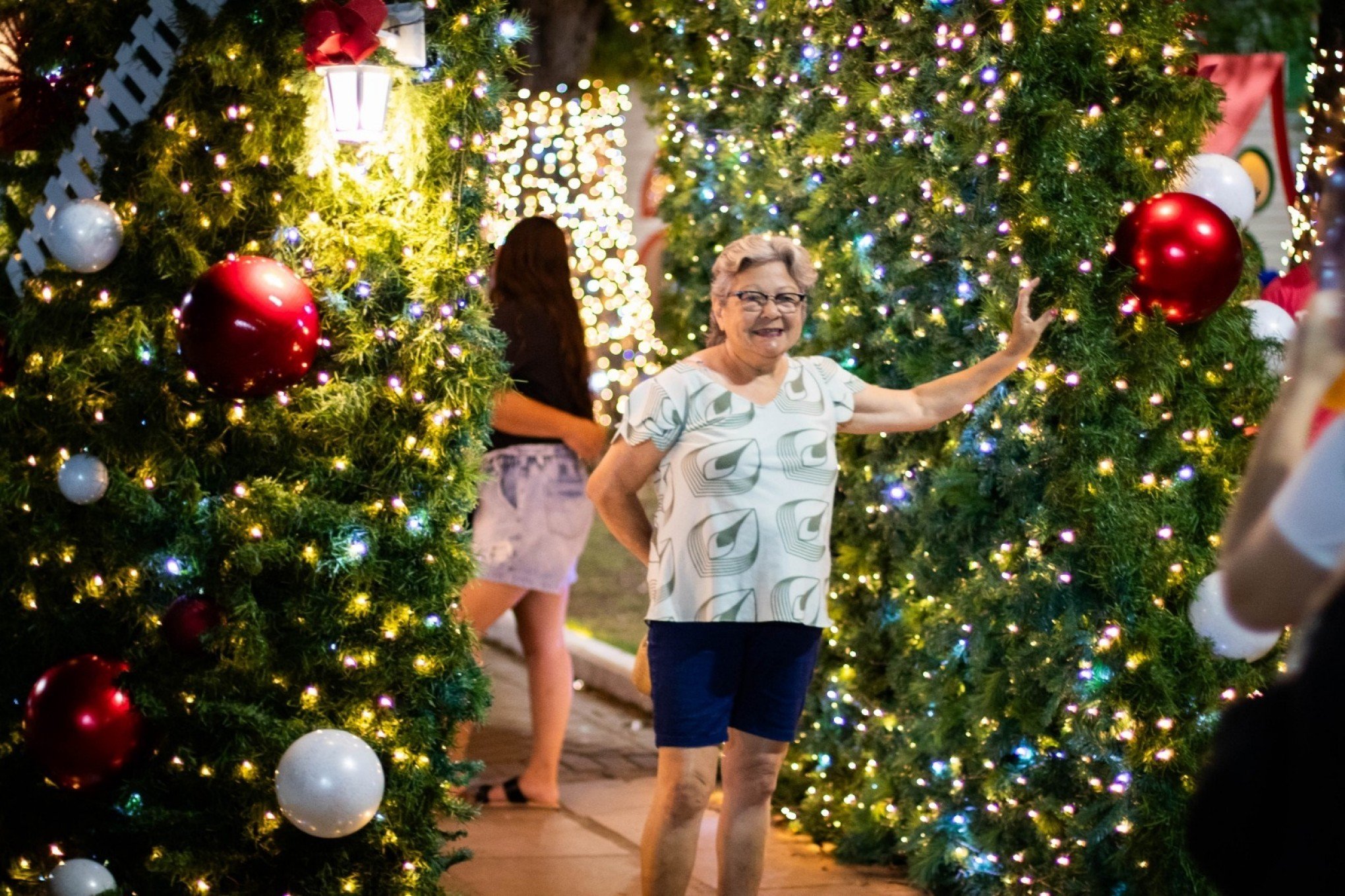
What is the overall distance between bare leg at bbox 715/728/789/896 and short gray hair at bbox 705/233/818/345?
1.25m

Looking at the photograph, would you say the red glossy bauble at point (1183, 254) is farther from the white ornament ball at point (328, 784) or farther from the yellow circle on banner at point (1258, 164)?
the yellow circle on banner at point (1258, 164)

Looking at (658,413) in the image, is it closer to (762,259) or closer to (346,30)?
(762,259)

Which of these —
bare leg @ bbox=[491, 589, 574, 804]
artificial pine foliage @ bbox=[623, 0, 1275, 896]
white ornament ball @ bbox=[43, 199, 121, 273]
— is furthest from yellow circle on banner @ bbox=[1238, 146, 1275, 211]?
white ornament ball @ bbox=[43, 199, 121, 273]

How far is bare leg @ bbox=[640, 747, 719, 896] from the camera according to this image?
3811 mm

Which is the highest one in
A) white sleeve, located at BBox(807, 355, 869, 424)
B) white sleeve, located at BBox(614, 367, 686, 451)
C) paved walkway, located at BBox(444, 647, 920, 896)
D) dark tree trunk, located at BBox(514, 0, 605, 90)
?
dark tree trunk, located at BBox(514, 0, 605, 90)

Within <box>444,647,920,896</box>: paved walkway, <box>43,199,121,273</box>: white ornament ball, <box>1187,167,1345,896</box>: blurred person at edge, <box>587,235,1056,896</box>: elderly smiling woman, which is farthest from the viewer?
<box>444,647,920,896</box>: paved walkway

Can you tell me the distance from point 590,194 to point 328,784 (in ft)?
23.8

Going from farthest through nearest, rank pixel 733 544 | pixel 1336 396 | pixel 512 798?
1. pixel 512 798
2. pixel 733 544
3. pixel 1336 396

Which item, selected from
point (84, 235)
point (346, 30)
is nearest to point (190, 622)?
point (84, 235)

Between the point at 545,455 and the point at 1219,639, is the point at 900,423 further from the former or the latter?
the point at 545,455

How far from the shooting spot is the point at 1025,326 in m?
4.05

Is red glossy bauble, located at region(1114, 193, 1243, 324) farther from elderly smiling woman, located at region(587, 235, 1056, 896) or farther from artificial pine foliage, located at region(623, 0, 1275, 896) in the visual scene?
elderly smiling woman, located at region(587, 235, 1056, 896)

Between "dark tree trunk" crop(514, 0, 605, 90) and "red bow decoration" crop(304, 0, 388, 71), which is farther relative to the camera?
"dark tree trunk" crop(514, 0, 605, 90)

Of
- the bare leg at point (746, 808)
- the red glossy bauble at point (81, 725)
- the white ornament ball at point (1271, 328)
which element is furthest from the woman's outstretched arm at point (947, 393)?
the red glossy bauble at point (81, 725)
